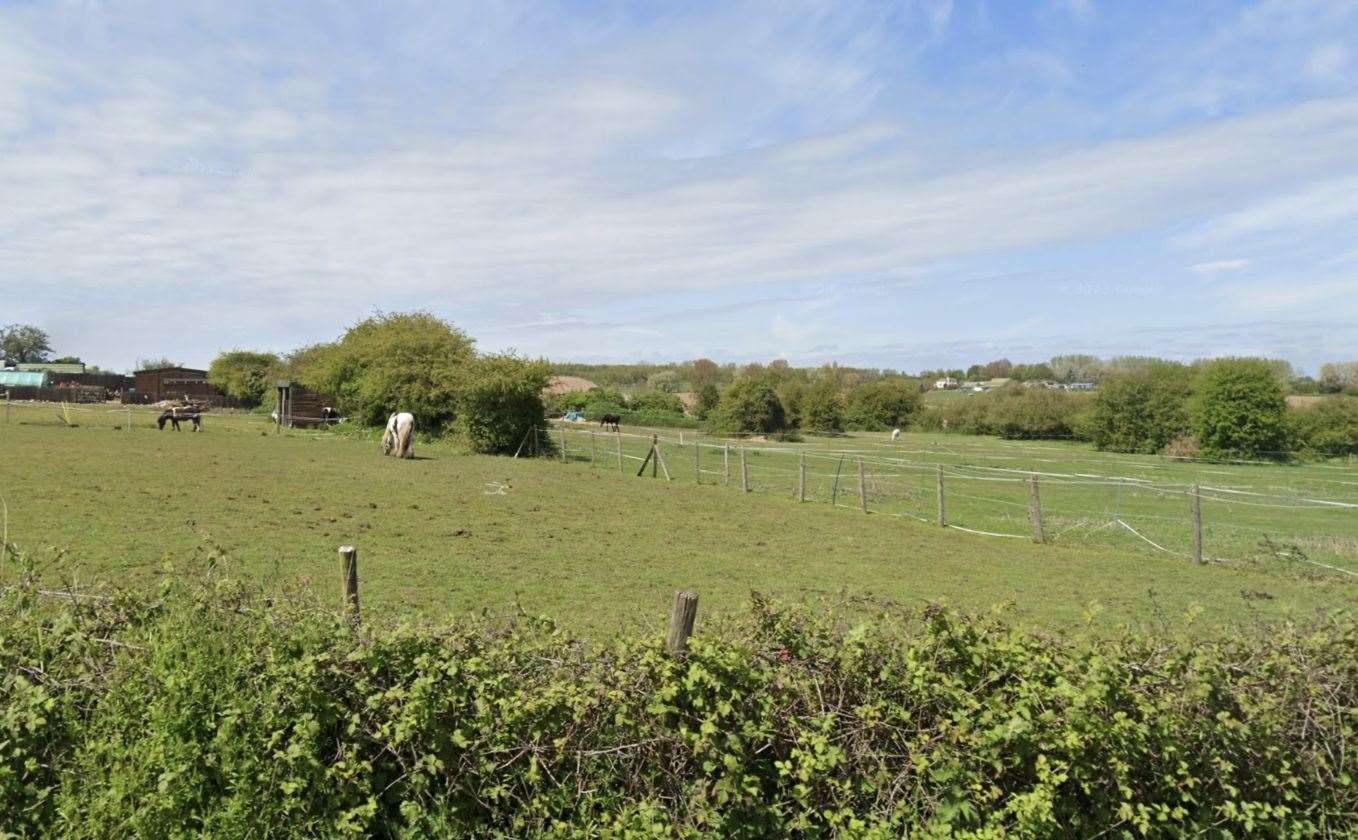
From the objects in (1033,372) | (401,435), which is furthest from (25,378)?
(1033,372)

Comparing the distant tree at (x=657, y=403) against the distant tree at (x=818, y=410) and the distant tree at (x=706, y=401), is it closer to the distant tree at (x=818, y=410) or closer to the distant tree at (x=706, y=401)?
the distant tree at (x=706, y=401)

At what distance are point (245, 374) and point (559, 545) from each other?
60195mm

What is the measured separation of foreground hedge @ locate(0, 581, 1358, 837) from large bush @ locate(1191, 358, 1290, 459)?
50.1 m

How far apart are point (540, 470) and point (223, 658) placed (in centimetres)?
2021

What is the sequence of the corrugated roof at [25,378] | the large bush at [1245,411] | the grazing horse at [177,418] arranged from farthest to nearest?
the corrugated roof at [25,378] → the large bush at [1245,411] → the grazing horse at [177,418]

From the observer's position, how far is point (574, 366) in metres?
135

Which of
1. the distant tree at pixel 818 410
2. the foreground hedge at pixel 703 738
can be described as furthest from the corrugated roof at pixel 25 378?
the foreground hedge at pixel 703 738

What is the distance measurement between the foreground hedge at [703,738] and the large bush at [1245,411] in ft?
165

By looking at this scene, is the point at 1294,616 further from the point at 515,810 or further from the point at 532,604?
the point at 532,604

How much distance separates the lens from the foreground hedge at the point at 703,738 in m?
2.87

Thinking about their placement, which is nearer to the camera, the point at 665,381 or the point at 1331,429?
the point at 1331,429

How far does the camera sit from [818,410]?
61.4 meters

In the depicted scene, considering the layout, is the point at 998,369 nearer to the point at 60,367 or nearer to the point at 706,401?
the point at 706,401

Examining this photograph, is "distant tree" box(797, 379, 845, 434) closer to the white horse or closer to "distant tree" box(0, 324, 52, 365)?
the white horse
